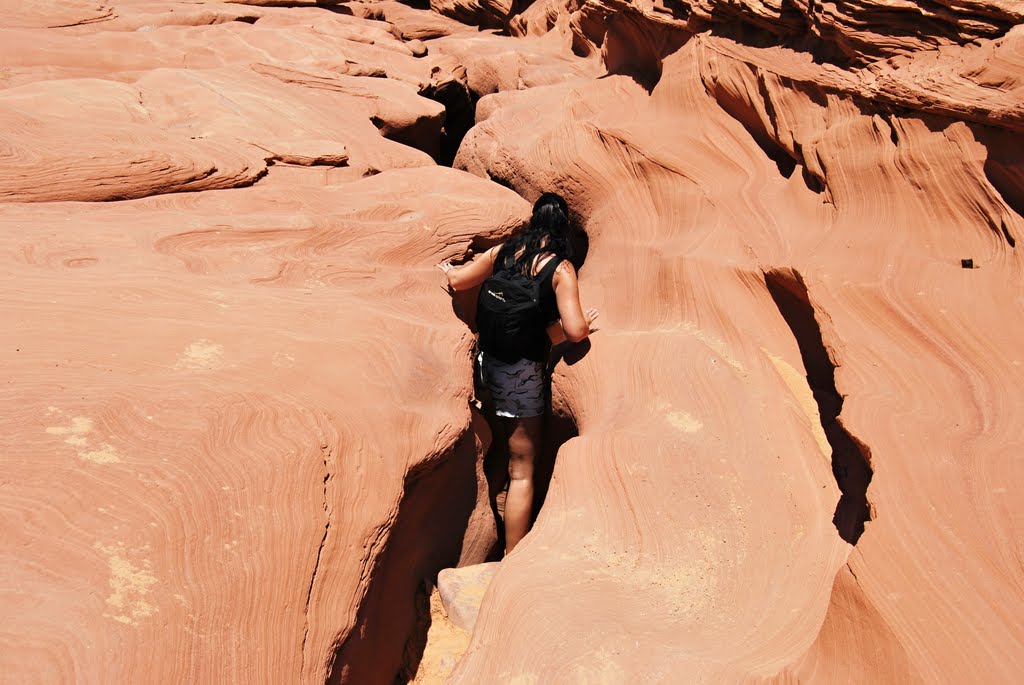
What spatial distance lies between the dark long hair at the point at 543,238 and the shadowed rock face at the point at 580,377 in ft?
1.46

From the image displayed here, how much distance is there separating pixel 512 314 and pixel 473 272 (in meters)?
0.42

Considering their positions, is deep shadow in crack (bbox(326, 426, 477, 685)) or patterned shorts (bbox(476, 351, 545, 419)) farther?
patterned shorts (bbox(476, 351, 545, 419))

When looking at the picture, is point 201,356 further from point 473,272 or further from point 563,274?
point 563,274

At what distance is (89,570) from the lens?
214 centimetres

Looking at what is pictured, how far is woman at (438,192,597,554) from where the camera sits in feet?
12.3

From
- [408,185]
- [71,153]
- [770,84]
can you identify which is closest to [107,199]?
[71,153]

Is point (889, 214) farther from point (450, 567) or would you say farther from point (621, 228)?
point (450, 567)

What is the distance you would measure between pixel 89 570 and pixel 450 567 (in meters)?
1.59

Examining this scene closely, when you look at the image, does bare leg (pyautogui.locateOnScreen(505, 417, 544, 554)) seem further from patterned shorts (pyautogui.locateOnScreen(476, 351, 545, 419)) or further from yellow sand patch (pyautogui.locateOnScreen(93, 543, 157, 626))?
yellow sand patch (pyautogui.locateOnScreen(93, 543, 157, 626))

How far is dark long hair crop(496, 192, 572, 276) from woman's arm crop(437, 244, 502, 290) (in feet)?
0.52

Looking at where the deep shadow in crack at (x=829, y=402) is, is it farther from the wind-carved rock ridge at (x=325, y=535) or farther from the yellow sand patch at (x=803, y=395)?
the wind-carved rock ridge at (x=325, y=535)

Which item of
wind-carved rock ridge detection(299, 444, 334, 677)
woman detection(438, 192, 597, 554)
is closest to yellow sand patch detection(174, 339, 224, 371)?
wind-carved rock ridge detection(299, 444, 334, 677)

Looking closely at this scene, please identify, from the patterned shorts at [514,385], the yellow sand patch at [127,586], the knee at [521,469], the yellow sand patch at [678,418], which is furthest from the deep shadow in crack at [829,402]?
the yellow sand patch at [127,586]

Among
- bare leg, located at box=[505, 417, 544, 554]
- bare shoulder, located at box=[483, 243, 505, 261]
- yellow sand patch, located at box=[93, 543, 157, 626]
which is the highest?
bare shoulder, located at box=[483, 243, 505, 261]
